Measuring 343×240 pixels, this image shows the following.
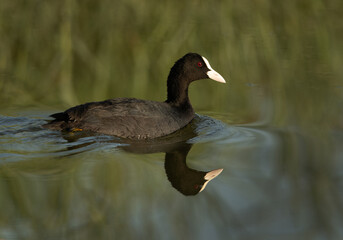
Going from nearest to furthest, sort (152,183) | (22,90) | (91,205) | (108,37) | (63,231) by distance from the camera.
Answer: (63,231)
(91,205)
(152,183)
(22,90)
(108,37)

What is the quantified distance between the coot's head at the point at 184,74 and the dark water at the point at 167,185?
0.89m

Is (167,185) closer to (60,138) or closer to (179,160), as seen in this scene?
(179,160)

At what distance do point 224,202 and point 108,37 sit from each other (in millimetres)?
5075

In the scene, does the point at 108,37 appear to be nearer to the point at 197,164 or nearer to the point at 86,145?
the point at 86,145

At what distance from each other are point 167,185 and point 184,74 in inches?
107

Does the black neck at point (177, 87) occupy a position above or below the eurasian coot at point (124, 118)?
above

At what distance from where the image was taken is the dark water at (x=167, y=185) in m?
3.72

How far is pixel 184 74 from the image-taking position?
7.04 m

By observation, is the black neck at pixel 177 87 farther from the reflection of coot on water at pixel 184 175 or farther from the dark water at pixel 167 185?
the reflection of coot on water at pixel 184 175

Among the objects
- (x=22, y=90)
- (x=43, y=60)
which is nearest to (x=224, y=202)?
(x=22, y=90)

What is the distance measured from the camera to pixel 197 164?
5.17 m

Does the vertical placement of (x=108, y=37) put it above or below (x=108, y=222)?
above

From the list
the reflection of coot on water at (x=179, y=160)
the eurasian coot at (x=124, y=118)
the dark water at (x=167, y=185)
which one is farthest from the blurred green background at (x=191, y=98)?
the eurasian coot at (x=124, y=118)

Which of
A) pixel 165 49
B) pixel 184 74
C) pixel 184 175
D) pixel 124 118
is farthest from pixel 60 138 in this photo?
pixel 165 49
